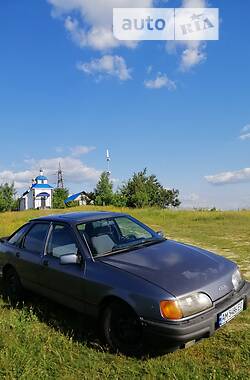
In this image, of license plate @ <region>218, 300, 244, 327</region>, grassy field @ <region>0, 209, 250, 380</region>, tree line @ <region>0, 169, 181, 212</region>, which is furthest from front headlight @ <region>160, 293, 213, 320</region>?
tree line @ <region>0, 169, 181, 212</region>

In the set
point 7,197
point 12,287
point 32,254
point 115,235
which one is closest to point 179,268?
point 115,235

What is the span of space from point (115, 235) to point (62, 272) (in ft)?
2.87

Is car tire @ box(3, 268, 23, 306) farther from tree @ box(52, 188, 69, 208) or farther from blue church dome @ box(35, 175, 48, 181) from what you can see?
blue church dome @ box(35, 175, 48, 181)

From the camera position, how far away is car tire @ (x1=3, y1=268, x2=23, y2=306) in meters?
5.84

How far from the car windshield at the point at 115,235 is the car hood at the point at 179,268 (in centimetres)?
18

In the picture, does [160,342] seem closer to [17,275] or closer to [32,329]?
[32,329]

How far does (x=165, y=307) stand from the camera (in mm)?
3377

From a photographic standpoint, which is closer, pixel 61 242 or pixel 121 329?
pixel 121 329

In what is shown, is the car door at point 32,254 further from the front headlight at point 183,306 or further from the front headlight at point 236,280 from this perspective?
the front headlight at point 236,280

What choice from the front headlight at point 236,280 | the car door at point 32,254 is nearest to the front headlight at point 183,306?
the front headlight at point 236,280

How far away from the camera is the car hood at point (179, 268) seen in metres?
3.60

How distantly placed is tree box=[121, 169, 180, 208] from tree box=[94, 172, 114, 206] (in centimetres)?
251

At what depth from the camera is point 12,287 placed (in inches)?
238

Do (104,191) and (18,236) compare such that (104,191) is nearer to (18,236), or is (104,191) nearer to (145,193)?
(145,193)
